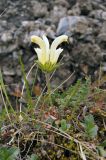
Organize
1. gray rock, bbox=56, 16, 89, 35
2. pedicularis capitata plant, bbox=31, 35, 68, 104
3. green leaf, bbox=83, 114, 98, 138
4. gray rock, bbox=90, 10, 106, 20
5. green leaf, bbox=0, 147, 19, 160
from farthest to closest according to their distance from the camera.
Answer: gray rock, bbox=90, 10, 106, 20 < gray rock, bbox=56, 16, 89, 35 < pedicularis capitata plant, bbox=31, 35, 68, 104 < green leaf, bbox=83, 114, 98, 138 < green leaf, bbox=0, 147, 19, 160

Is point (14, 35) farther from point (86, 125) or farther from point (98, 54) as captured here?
point (86, 125)

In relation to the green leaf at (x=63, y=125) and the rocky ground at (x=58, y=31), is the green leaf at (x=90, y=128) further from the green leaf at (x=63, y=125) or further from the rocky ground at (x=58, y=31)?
the rocky ground at (x=58, y=31)

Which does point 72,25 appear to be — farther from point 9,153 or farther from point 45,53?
point 9,153

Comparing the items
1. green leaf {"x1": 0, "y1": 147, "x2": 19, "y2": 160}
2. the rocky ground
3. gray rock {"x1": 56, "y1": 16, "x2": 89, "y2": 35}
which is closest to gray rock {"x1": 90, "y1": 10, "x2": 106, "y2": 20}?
the rocky ground

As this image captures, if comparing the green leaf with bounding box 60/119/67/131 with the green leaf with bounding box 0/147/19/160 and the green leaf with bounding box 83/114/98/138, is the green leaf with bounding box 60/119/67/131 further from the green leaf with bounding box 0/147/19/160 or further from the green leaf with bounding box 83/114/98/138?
the green leaf with bounding box 0/147/19/160

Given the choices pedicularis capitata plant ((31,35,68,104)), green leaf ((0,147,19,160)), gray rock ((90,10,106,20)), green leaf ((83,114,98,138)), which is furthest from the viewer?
gray rock ((90,10,106,20))

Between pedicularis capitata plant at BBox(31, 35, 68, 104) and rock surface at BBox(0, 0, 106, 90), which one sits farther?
rock surface at BBox(0, 0, 106, 90)

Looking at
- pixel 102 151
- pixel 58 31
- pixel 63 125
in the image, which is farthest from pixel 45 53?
pixel 58 31

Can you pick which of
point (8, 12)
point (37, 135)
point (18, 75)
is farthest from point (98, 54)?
point (37, 135)

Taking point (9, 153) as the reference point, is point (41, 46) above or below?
above
